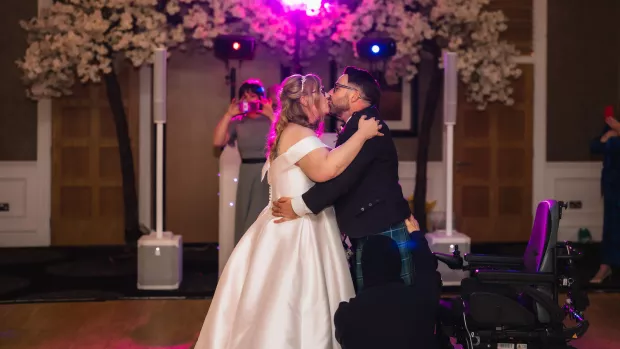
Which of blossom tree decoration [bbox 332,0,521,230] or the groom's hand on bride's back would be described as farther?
blossom tree decoration [bbox 332,0,521,230]

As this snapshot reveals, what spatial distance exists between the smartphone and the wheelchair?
2.61 metres

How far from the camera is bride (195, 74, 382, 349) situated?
10.6 feet

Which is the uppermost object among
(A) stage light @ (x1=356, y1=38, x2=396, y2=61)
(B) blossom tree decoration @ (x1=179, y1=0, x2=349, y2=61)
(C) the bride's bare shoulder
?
(B) blossom tree decoration @ (x1=179, y1=0, x2=349, y2=61)

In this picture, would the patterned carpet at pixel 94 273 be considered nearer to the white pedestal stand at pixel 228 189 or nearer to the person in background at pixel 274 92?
the white pedestal stand at pixel 228 189

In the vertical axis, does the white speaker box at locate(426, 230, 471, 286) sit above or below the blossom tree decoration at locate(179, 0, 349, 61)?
below

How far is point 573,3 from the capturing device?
833 centimetres

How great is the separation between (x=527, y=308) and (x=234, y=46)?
405 centimetres

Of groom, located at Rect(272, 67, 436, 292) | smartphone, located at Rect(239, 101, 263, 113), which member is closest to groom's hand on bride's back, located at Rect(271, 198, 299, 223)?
groom, located at Rect(272, 67, 436, 292)

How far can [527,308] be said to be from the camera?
3.34m

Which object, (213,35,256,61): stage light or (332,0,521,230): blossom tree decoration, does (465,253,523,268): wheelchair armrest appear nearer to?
(332,0,521,230): blossom tree decoration

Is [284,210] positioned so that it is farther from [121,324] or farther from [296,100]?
[121,324]

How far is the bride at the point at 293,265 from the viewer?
323 centimetres

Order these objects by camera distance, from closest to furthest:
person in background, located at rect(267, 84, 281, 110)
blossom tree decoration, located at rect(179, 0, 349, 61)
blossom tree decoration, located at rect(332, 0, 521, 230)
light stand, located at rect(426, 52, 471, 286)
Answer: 1. person in background, located at rect(267, 84, 281, 110)
2. light stand, located at rect(426, 52, 471, 286)
3. blossom tree decoration, located at rect(332, 0, 521, 230)
4. blossom tree decoration, located at rect(179, 0, 349, 61)

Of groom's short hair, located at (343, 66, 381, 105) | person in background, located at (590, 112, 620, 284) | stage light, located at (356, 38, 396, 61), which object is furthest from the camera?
stage light, located at (356, 38, 396, 61)
